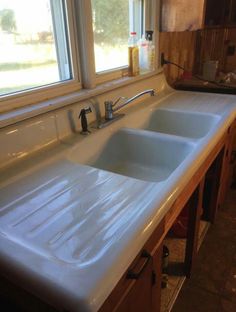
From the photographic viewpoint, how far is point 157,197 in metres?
0.77

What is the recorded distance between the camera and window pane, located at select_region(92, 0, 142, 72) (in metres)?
1.52

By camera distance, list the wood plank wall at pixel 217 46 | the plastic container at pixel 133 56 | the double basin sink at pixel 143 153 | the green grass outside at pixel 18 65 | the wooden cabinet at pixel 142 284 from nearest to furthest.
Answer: the wooden cabinet at pixel 142 284 < the green grass outside at pixel 18 65 < the double basin sink at pixel 143 153 < the plastic container at pixel 133 56 < the wood plank wall at pixel 217 46

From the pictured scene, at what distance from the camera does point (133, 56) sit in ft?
5.71

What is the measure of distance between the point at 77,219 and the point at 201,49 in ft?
8.76

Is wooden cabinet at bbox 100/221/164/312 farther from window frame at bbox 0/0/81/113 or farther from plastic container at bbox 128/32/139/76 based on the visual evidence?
plastic container at bbox 128/32/139/76

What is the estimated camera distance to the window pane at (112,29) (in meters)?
1.52

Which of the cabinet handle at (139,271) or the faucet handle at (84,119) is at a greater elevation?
the faucet handle at (84,119)

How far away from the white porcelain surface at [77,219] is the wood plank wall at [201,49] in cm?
143

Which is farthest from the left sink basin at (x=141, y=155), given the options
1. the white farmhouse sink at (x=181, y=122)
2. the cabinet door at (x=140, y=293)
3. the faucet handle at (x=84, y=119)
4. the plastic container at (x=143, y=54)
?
the plastic container at (x=143, y=54)

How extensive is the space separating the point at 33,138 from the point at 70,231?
528 mm

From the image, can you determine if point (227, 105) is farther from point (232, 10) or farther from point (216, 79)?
point (232, 10)

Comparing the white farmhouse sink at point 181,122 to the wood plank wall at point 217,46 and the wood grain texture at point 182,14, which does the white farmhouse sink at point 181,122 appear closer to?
the wood grain texture at point 182,14

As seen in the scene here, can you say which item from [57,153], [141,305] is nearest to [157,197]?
[141,305]

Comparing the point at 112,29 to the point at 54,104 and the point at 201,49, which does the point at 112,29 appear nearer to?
the point at 54,104
